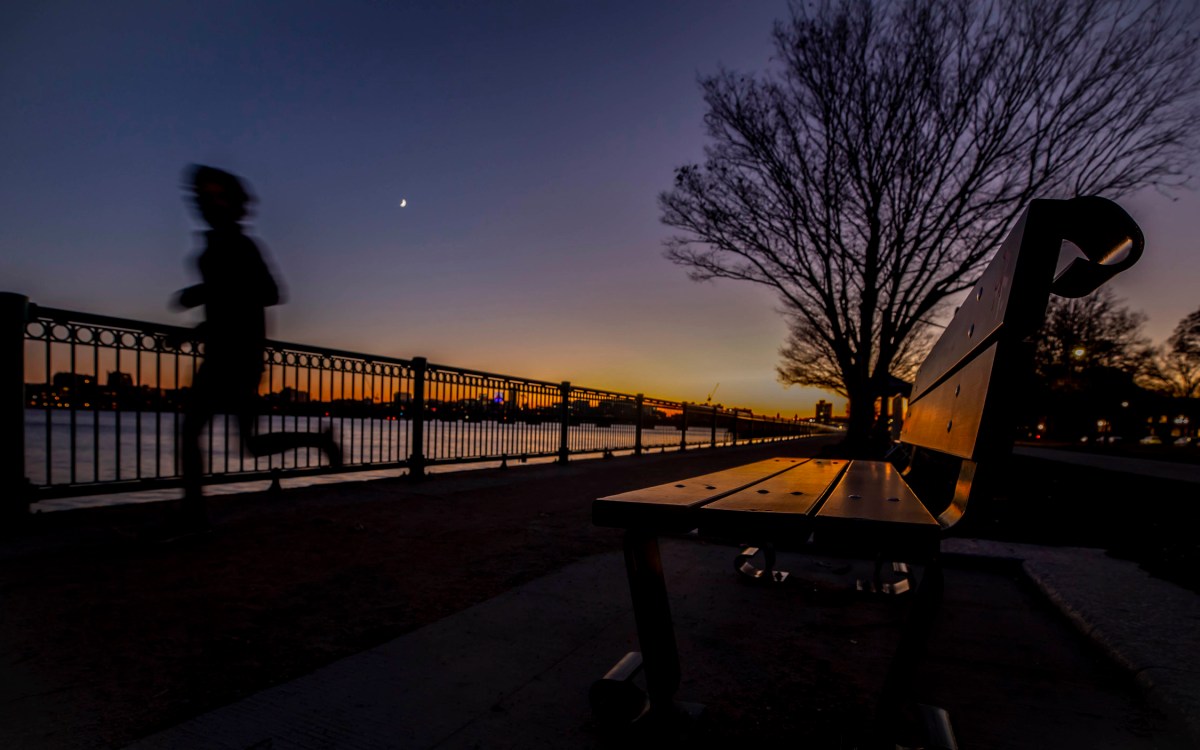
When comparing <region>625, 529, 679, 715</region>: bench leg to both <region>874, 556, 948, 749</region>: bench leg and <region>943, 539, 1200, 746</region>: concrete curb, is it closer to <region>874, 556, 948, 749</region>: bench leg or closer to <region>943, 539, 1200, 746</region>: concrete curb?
<region>874, 556, 948, 749</region>: bench leg

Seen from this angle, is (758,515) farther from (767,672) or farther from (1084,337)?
(1084,337)

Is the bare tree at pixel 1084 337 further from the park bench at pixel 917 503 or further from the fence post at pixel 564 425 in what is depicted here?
the park bench at pixel 917 503

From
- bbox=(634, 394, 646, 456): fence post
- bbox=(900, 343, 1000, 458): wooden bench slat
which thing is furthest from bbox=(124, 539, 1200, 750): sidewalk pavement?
bbox=(634, 394, 646, 456): fence post

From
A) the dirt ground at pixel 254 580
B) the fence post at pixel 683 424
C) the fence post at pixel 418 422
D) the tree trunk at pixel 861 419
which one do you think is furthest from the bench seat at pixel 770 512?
the tree trunk at pixel 861 419

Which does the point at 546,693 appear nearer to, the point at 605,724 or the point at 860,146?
the point at 605,724

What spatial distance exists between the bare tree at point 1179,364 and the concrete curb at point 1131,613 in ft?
156

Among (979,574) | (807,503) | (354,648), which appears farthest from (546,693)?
(979,574)

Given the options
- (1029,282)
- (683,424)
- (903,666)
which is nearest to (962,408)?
(1029,282)

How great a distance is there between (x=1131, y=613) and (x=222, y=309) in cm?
475

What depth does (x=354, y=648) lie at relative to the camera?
224 centimetres

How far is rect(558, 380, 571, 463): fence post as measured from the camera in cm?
1070

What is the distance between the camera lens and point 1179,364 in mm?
42438

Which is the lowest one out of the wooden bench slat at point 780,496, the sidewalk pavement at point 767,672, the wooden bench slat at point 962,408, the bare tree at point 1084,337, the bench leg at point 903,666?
the sidewalk pavement at point 767,672

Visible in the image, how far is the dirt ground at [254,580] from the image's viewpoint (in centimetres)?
186
